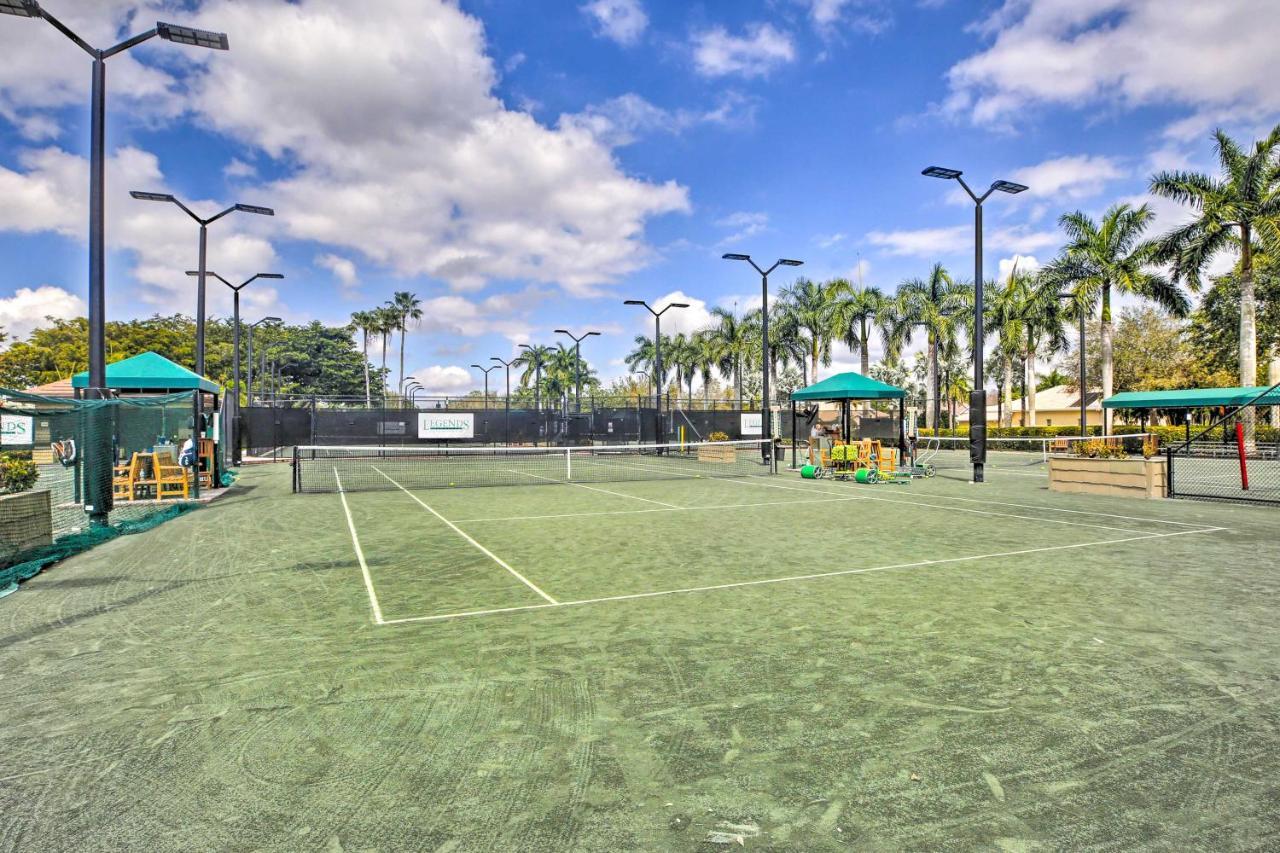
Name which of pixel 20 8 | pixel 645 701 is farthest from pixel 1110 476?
pixel 20 8

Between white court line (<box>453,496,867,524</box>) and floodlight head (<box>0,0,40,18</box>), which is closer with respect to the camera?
floodlight head (<box>0,0,40,18</box>)

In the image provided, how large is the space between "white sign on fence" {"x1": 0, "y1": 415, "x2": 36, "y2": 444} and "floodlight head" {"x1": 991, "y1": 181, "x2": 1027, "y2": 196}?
21244 millimetres

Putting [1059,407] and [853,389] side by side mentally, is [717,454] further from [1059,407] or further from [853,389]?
[1059,407]

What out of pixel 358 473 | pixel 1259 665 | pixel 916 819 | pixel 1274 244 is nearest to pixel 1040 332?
pixel 1274 244

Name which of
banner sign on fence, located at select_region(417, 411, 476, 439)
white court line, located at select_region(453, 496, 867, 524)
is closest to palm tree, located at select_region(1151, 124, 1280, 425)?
white court line, located at select_region(453, 496, 867, 524)

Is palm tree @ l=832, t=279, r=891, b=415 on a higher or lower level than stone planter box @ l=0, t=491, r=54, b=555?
higher

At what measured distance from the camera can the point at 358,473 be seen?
2348 centimetres

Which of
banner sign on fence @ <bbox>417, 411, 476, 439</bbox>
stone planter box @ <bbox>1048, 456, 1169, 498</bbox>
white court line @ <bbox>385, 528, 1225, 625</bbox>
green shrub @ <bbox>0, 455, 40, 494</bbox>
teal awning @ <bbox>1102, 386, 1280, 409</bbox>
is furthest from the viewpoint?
banner sign on fence @ <bbox>417, 411, 476, 439</bbox>

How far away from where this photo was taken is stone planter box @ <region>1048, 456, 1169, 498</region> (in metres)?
14.9

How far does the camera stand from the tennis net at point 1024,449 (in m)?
25.6

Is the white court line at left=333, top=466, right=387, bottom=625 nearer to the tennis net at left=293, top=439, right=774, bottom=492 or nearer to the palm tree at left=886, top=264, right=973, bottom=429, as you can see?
Result: the tennis net at left=293, top=439, right=774, bottom=492

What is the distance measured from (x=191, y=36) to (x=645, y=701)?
42.7 ft

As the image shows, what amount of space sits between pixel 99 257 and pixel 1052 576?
1419 cm

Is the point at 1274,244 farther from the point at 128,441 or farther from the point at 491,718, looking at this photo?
the point at 128,441
